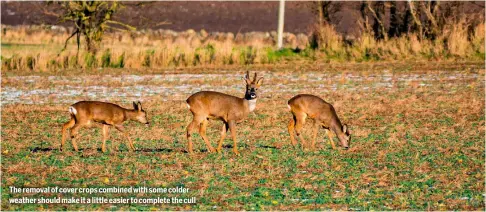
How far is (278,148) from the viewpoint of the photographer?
15500mm

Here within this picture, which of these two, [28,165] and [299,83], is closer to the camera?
[28,165]

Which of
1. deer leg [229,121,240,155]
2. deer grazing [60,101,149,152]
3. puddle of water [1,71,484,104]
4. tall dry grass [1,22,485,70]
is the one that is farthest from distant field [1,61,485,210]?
tall dry grass [1,22,485,70]

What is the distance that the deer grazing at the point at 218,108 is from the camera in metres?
14.8

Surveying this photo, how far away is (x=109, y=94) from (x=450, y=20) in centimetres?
1542

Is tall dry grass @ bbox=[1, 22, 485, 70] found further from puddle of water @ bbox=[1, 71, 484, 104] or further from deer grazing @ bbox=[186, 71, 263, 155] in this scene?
deer grazing @ bbox=[186, 71, 263, 155]

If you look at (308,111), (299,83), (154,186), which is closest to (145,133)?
(308,111)

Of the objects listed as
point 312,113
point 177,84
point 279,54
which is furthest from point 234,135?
point 279,54

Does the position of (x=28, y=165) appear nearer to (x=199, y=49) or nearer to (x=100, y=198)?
(x=100, y=198)

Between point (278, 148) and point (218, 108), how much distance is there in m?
1.32

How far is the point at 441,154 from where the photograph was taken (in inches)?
582

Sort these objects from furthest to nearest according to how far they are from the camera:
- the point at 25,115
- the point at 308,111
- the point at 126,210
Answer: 1. the point at 25,115
2. the point at 308,111
3. the point at 126,210

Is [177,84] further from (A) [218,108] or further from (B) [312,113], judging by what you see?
(A) [218,108]

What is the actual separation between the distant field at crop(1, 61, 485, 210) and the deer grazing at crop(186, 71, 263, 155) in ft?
1.28

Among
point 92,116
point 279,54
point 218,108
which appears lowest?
point 92,116
